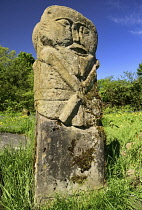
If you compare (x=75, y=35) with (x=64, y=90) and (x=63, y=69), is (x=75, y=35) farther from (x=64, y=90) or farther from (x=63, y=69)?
(x=64, y=90)

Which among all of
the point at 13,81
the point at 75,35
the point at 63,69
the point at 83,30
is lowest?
the point at 63,69

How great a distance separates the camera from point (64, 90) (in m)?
2.98

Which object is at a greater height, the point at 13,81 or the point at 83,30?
the point at 13,81

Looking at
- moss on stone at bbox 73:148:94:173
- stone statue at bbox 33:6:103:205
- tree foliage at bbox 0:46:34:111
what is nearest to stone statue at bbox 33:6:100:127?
stone statue at bbox 33:6:103:205

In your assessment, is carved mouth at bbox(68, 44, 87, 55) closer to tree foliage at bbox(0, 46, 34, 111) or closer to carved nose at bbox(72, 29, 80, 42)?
carved nose at bbox(72, 29, 80, 42)

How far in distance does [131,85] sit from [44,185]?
21639mm

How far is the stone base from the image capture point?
109 inches

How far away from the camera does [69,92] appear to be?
3010 millimetres

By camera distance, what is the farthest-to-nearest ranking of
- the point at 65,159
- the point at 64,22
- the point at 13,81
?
the point at 13,81
the point at 64,22
the point at 65,159

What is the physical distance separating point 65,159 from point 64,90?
1.04m

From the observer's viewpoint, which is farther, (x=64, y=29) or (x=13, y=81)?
(x=13, y=81)

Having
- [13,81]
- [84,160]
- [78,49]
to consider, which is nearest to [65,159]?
[84,160]

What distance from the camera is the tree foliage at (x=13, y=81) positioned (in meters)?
25.5

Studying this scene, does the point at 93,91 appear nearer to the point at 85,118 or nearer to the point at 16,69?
the point at 85,118
